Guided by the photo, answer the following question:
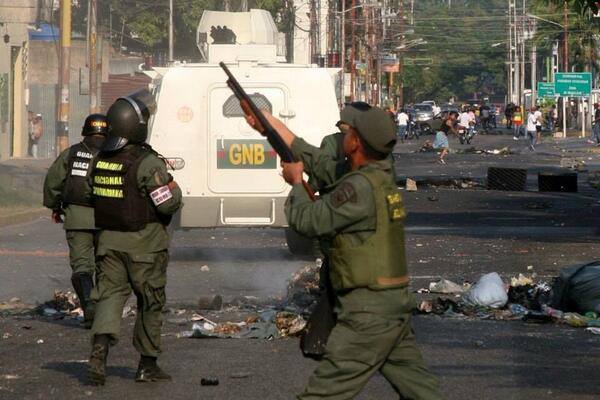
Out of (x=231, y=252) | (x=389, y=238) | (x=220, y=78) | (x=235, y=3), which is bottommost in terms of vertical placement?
(x=231, y=252)

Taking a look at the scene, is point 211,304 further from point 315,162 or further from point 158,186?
point 315,162

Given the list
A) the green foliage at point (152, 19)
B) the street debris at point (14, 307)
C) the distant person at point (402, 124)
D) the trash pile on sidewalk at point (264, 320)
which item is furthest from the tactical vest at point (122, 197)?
the green foliage at point (152, 19)

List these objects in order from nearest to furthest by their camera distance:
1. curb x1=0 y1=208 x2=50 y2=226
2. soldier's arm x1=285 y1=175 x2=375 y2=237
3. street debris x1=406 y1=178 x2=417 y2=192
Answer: soldier's arm x1=285 y1=175 x2=375 y2=237 < curb x1=0 y1=208 x2=50 y2=226 < street debris x1=406 y1=178 x2=417 y2=192

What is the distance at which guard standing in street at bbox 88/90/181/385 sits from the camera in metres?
8.72

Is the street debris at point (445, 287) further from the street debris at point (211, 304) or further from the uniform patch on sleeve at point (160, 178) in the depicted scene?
the uniform patch on sleeve at point (160, 178)

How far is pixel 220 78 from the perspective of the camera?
16.7m

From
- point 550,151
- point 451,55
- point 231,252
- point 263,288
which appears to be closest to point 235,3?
point 550,151

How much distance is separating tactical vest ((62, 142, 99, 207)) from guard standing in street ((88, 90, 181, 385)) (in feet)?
7.41

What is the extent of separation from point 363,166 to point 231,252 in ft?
41.2

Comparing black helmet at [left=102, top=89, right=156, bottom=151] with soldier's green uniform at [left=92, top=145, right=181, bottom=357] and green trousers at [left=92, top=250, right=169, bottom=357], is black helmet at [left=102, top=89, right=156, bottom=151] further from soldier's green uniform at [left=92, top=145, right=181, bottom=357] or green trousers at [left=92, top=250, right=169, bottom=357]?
green trousers at [left=92, top=250, right=169, bottom=357]

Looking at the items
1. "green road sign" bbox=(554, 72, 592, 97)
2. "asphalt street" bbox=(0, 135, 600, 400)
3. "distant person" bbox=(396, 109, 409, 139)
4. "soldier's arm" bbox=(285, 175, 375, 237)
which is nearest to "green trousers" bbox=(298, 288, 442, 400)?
"soldier's arm" bbox=(285, 175, 375, 237)

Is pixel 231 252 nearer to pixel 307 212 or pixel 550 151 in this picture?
pixel 307 212

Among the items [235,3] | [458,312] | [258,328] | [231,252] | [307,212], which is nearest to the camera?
[307,212]

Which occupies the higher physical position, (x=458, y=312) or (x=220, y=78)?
(x=220, y=78)
